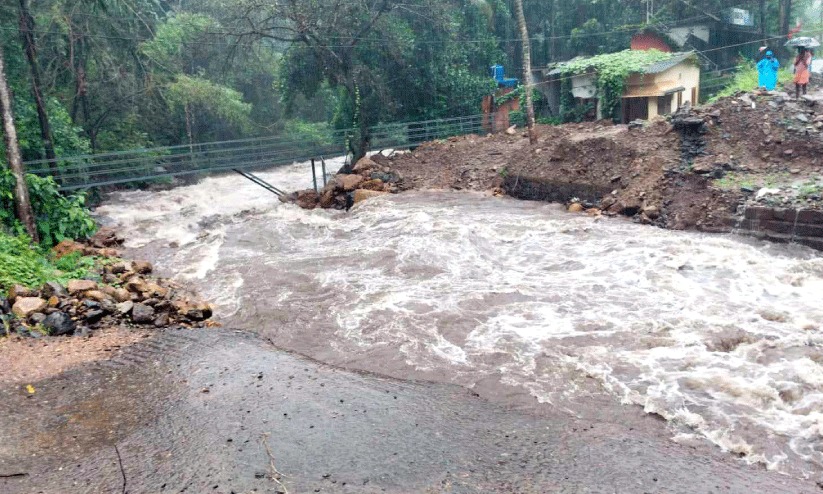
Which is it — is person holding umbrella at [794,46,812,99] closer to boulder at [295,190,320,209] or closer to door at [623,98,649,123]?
door at [623,98,649,123]

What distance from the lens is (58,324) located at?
8281 mm

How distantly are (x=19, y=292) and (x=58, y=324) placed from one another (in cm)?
95

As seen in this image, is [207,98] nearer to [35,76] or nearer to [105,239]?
[35,76]

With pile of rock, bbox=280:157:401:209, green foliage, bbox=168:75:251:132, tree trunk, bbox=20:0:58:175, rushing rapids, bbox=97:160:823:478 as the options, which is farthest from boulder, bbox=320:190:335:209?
green foliage, bbox=168:75:251:132

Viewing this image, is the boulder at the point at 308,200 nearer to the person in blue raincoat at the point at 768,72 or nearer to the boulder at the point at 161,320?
the boulder at the point at 161,320

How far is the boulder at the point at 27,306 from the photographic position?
27.2ft

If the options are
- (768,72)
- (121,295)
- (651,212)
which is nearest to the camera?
(121,295)

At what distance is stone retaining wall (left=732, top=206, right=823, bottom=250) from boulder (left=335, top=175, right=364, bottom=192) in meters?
11.8

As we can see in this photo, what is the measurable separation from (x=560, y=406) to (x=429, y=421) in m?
1.60

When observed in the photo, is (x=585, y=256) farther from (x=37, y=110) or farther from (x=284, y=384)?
(x=37, y=110)

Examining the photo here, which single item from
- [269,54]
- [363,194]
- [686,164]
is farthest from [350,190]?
[269,54]

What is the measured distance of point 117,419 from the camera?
6207 millimetres

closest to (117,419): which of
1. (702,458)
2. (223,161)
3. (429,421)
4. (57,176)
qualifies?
(429,421)

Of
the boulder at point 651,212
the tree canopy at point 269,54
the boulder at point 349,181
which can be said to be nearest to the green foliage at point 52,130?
the tree canopy at point 269,54
